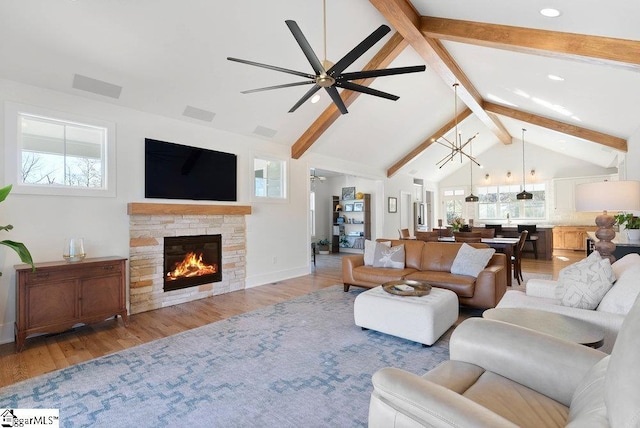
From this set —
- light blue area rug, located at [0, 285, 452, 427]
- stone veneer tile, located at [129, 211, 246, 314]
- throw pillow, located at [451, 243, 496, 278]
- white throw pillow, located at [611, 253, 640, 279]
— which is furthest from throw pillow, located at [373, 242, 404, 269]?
white throw pillow, located at [611, 253, 640, 279]

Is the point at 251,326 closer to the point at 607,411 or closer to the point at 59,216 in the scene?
the point at 59,216

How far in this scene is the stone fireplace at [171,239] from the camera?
4.23 metres

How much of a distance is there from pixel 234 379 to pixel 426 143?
27.1 feet

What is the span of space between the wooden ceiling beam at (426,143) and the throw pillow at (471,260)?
481 centimetres

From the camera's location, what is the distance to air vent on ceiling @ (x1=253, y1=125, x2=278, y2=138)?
5559 mm

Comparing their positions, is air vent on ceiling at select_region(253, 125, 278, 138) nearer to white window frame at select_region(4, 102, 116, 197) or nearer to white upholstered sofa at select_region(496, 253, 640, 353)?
white window frame at select_region(4, 102, 116, 197)

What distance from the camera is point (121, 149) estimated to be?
412 cm

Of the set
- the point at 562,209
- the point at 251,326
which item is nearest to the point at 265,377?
the point at 251,326

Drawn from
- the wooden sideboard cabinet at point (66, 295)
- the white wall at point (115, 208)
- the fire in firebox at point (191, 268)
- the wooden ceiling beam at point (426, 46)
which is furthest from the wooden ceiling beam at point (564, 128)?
the wooden sideboard cabinet at point (66, 295)

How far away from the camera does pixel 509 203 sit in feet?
38.1

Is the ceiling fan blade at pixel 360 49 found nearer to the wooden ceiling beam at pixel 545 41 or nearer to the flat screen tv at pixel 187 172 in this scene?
the wooden ceiling beam at pixel 545 41

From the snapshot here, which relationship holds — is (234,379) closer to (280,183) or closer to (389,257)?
(389,257)

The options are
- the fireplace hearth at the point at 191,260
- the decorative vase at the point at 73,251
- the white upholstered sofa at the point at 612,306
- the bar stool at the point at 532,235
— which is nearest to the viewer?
the white upholstered sofa at the point at 612,306

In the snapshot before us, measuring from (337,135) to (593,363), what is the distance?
5853 millimetres
